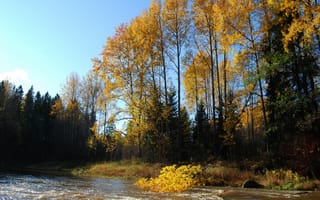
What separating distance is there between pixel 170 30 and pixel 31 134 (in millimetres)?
32982

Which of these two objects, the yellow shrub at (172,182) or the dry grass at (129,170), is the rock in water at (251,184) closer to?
the yellow shrub at (172,182)

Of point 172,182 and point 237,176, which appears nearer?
point 172,182

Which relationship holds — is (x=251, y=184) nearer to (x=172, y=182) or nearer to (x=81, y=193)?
(x=172, y=182)

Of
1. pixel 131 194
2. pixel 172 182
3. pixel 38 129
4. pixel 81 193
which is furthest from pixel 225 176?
pixel 38 129

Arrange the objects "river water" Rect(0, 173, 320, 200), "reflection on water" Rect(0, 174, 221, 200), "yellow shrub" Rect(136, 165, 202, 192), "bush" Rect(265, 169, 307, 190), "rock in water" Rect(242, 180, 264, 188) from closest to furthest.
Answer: "river water" Rect(0, 173, 320, 200) → "reflection on water" Rect(0, 174, 221, 200) → "yellow shrub" Rect(136, 165, 202, 192) → "bush" Rect(265, 169, 307, 190) → "rock in water" Rect(242, 180, 264, 188)

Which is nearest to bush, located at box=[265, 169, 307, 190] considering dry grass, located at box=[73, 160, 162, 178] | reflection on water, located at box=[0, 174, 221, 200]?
reflection on water, located at box=[0, 174, 221, 200]

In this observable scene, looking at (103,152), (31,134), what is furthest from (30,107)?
(103,152)

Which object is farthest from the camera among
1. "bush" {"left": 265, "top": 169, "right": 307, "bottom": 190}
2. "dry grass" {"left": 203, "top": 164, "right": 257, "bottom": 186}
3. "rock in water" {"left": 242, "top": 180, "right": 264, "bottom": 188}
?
"dry grass" {"left": 203, "top": 164, "right": 257, "bottom": 186}

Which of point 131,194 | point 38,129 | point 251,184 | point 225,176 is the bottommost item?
point 131,194

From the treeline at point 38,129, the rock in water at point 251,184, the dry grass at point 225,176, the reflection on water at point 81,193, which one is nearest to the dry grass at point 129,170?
the dry grass at point 225,176

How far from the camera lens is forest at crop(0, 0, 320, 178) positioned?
1341 centimetres

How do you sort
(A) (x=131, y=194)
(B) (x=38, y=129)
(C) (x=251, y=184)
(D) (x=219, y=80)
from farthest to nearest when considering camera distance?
(B) (x=38, y=129)
(D) (x=219, y=80)
(C) (x=251, y=184)
(A) (x=131, y=194)

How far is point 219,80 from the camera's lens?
23.2 metres

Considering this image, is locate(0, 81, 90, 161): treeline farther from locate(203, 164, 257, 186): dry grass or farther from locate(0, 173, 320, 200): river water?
locate(0, 173, 320, 200): river water
